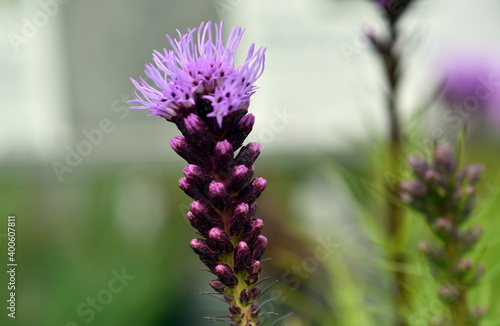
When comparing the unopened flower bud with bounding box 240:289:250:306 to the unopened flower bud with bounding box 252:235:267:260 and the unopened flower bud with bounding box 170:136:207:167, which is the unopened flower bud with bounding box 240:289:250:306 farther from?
the unopened flower bud with bounding box 170:136:207:167

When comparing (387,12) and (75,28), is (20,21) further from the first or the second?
(387,12)

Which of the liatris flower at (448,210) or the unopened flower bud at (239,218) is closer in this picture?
the unopened flower bud at (239,218)

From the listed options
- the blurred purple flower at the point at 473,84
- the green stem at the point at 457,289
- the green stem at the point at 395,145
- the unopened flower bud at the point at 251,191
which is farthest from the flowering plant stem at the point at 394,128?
the unopened flower bud at the point at 251,191

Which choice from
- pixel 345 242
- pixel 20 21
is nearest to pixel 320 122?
pixel 20 21

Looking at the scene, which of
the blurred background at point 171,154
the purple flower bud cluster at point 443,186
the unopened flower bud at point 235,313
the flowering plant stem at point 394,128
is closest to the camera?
the unopened flower bud at point 235,313

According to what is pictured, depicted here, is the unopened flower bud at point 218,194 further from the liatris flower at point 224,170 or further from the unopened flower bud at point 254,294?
the unopened flower bud at point 254,294

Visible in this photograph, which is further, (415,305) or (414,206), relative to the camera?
(415,305)

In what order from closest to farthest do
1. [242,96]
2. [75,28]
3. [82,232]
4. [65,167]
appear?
[242,96], [82,232], [65,167], [75,28]
